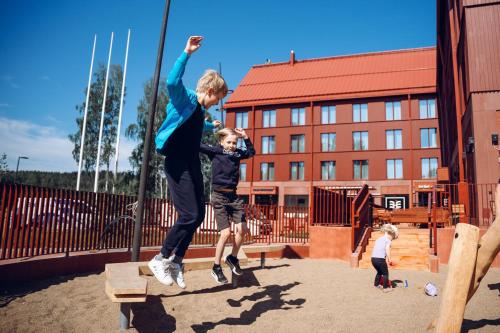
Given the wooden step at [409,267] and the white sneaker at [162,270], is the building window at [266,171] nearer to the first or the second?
the wooden step at [409,267]

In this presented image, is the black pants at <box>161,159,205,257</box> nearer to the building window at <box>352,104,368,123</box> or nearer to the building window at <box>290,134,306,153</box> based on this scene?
the building window at <box>290,134,306,153</box>

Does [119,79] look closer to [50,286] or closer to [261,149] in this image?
[261,149]

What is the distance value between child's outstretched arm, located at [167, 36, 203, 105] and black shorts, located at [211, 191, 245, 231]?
1846mm

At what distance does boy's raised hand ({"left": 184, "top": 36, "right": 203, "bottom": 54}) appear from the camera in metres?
3.16

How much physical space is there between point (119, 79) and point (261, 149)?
54.5 ft

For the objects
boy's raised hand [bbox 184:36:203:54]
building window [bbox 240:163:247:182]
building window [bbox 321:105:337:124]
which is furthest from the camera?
building window [bbox 240:163:247:182]

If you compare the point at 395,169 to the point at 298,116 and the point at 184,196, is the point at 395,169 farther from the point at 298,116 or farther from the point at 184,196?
the point at 184,196

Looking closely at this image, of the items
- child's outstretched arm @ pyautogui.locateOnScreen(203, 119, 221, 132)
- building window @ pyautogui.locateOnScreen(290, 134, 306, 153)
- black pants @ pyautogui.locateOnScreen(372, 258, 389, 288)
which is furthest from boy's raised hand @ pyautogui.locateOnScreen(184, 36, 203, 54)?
building window @ pyautogui.locateOnScreen(290, 134, 306, 153)

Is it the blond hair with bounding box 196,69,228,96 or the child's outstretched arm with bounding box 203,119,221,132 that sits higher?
the blond hair with bounding box 196,69,228,96

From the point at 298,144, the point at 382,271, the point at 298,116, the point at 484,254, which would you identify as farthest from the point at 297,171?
the point at 484,254

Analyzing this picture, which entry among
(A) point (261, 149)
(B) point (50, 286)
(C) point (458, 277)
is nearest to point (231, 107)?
(A) point (261, 149)

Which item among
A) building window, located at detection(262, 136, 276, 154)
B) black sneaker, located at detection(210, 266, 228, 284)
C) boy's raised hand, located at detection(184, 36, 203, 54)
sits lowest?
black sneaker, located at detection(210, 266, 228, 284)

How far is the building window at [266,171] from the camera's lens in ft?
118

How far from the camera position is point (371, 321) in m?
4.25
